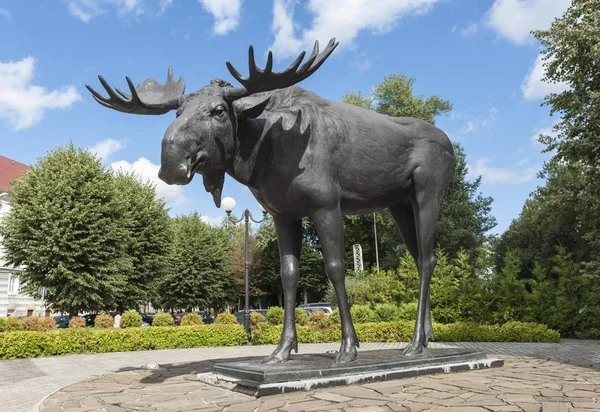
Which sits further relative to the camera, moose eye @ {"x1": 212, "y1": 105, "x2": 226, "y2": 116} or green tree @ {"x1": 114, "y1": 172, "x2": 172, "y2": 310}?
green tree @ {"x1": 114, "y1": 172, "x2": 172, "y2": 310}

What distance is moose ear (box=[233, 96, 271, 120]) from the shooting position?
16.3 ft

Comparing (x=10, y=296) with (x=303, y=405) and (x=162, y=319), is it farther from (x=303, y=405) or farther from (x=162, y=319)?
(x=303, y=405)

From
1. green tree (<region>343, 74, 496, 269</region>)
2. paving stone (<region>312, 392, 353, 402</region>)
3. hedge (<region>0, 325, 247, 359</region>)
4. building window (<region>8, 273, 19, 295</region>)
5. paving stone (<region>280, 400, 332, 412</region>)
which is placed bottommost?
paving stone (<region>280, 400, 332, 412</region>)

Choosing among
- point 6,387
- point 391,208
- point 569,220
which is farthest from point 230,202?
point 569,220

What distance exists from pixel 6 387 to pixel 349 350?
6.40 metres

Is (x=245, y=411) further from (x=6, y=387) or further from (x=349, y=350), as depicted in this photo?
(x=6, y=387)

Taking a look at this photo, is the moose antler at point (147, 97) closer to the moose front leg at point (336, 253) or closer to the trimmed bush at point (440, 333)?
the moose front leg at point (336, 253)

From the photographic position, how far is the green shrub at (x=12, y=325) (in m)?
15.2

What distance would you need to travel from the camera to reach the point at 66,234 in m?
19.6

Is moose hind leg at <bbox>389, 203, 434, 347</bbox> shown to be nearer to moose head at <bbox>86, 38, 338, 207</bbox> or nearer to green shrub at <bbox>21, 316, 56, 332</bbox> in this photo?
moose head at <bbox>86, 38, 338, 207</bbox>

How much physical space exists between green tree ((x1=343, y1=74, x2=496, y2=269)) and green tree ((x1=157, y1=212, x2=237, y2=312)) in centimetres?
1227

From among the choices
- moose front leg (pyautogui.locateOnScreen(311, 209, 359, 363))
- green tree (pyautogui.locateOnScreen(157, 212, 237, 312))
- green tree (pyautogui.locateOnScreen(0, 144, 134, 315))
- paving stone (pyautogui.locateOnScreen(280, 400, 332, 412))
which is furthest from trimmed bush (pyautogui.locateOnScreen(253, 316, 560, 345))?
green tree (pyautogui.locateOnScreen(157, 212, 237, 312))

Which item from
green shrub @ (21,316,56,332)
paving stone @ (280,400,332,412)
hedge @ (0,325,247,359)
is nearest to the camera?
paving stone @ (280,400,332,412)

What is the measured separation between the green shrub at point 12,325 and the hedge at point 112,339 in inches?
61.5
